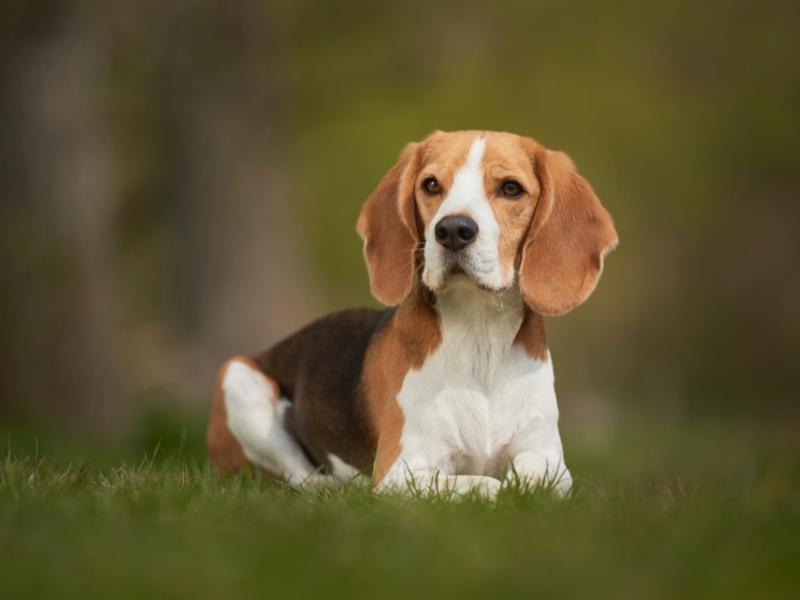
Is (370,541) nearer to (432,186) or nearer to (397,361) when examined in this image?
(397,361)

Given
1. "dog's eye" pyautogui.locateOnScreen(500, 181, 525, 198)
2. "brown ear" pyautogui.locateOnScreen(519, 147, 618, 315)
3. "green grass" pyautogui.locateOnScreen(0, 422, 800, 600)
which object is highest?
"dog's eye" pyautogui.locateOnScreen(500, 181, 525, 198)

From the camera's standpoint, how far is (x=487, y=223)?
505 cm

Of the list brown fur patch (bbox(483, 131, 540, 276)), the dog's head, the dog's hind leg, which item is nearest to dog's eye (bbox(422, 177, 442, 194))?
the dog's head

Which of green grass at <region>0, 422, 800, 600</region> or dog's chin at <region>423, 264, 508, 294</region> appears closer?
green grass at <region>0, 422, 800, 600</region>

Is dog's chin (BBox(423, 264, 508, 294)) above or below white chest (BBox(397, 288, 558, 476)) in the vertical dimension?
above

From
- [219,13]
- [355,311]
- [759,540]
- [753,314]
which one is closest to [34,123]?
[219,13]

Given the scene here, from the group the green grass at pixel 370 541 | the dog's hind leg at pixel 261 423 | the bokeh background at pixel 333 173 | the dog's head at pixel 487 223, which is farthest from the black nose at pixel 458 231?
the bokeh background at pixel 333 173

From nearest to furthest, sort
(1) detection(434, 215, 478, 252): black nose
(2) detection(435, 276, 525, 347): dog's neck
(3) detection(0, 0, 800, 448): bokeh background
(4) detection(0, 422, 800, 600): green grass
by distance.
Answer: (4) detection(0, 422, 800, 600): green grass < (1) detection(434, 215, 478, 252): black nose < (2) detection(435, 276, 525, 347): dog's neck < (3) detection(0, 0, 800, 448): bokeh background

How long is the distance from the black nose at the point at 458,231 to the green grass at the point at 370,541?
0.97 metres

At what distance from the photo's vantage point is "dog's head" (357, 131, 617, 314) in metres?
5.06

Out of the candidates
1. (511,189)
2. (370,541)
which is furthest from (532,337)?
(370,541)

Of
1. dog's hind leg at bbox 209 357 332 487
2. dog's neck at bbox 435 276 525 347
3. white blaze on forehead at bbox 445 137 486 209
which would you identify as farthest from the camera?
dog's hind leg at bbox 209 357 332 487

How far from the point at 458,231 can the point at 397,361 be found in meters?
0.79

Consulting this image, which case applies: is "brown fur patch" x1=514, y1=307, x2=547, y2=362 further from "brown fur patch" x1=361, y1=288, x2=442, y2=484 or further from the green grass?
the green grass
